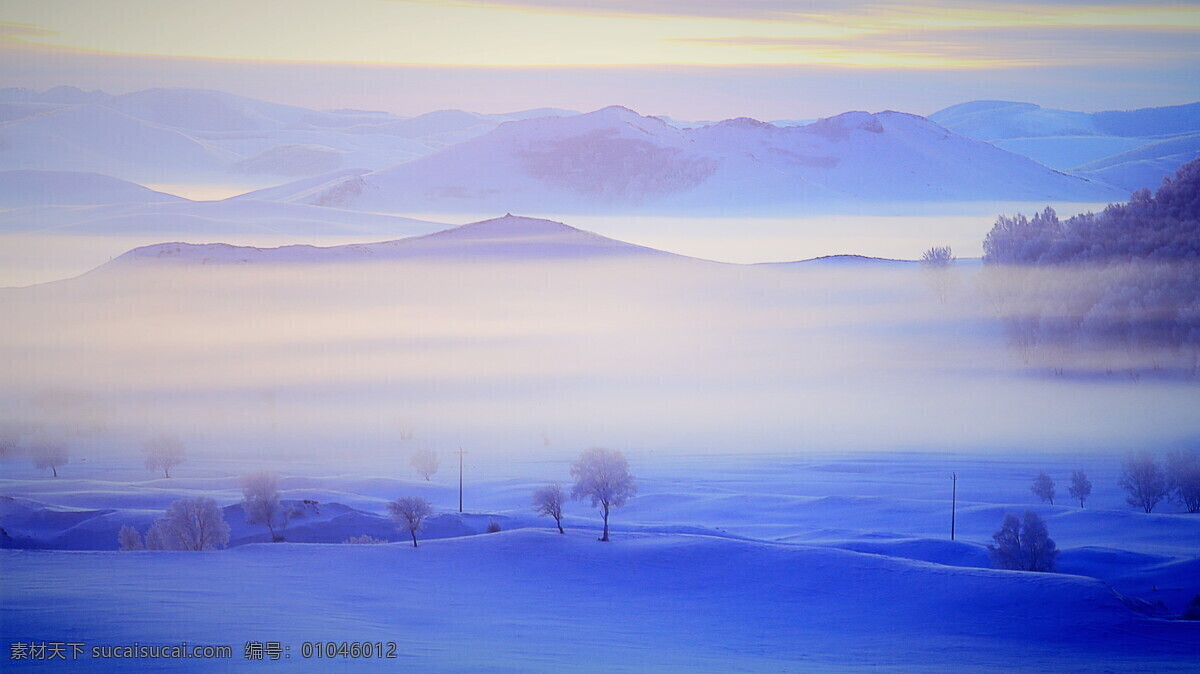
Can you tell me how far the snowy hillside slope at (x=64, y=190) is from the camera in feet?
50.7

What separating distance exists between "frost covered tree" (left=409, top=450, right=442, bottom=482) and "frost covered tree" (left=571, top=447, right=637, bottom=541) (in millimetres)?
1933

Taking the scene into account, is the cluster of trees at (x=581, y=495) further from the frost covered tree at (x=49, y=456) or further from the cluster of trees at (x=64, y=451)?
the frost covered tree at (x=49, y=456)

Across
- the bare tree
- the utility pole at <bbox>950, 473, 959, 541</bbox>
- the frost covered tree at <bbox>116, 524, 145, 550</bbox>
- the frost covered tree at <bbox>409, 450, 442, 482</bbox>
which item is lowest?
the frost covered tree at <bbox>116, 524, 145, 550</bbox>

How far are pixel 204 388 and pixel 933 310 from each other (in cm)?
1055

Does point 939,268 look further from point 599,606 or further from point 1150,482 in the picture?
point 599,606

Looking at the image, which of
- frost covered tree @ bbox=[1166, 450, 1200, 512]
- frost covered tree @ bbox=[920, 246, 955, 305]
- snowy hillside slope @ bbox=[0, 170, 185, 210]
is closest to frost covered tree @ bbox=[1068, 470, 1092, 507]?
frost covered tree @ bbox=[1166, 450, 1200, 512]

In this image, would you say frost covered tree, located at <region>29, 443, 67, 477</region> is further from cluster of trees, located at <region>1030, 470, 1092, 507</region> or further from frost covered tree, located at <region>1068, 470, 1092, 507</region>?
frost covered tree, located at <region>1068, 470, 1092, 507</region>

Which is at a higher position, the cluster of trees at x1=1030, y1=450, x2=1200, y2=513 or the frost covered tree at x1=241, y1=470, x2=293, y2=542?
the cluster of trees at x1=1030, y1=450, x2=1200, y2=513

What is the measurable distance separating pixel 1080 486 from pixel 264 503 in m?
10.1

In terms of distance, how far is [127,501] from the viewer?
14.0 meters

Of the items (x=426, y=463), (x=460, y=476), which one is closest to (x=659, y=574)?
(x=460, y=476)

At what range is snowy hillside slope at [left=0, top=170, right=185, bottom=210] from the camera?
1545 cm

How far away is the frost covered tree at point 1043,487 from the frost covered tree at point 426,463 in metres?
7.58

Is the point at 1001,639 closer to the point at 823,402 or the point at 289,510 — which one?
the point at 823,402
